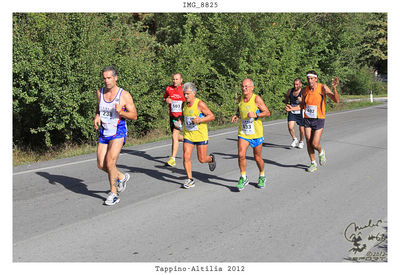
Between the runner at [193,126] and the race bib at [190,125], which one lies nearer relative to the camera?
the runner at [193,126]

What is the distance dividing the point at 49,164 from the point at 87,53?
14.3 feet

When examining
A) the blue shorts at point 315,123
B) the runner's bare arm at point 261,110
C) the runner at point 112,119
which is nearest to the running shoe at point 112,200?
the runner at point 112,119

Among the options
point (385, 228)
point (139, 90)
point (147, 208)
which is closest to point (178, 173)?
point (147, 208)

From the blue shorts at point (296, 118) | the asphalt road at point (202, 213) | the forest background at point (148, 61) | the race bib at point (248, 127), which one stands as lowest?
the asphalt road at point (202, 213)

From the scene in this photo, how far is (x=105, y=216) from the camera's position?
6.29 metres

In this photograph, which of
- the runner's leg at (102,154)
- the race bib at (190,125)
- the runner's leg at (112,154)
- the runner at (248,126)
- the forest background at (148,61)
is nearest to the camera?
the runner's leg at (112,154)

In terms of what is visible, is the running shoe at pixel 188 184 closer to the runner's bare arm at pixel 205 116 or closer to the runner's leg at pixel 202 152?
the runner's leg at pixel 202 152

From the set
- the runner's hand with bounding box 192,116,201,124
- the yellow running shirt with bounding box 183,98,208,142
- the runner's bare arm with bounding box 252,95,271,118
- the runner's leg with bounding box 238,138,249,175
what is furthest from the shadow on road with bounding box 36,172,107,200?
the runner's bare arm with bounding box 252,95,271,118

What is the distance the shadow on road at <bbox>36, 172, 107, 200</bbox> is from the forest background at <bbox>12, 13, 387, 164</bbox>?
4114mm

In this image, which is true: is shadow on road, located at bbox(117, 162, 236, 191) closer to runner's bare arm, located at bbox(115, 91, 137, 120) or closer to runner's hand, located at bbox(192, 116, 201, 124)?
runner's hand, located at bbox(192, 116, 201, 124)

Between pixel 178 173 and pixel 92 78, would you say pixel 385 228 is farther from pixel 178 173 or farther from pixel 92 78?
pixel 92 78

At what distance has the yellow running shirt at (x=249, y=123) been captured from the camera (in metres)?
7.51

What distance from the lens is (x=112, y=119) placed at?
22.0 ft

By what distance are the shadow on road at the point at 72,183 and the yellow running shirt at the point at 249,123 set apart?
8.47 feet
